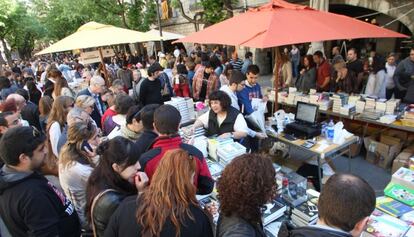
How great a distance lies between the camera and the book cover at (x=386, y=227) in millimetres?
2268

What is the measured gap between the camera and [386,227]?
2326 mm

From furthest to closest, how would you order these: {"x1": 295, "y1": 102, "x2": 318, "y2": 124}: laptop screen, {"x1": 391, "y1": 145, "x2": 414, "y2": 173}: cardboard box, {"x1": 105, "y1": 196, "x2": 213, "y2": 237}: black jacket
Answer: {"x1": 391, "y1": 145, "x2": 414, "y2": 173}: cardboard box < {"x1": 295, "y1": 102, "x2": 318, "y2": 124}: laptop screen < {"x1": 105, "y1": 196, "x2": 213, "y2": 237}: black jacket

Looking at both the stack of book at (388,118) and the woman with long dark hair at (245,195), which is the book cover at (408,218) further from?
the stack of book at (388,118)

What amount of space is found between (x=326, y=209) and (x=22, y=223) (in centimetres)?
204

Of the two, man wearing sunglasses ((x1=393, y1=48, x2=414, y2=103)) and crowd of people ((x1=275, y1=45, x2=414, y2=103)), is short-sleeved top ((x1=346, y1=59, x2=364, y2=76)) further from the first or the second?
man wearing sunglasses ((x1=393, y1=48, x2=414, y2=103))

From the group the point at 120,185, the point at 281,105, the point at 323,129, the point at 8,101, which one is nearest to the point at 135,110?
the point at 120,185

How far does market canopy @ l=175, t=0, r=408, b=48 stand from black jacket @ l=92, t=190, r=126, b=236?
2.24 metres

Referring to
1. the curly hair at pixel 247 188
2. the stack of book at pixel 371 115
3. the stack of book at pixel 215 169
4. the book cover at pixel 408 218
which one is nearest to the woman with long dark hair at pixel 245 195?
the curly hair at pixel 247 188

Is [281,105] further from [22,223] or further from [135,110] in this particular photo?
[22,223]

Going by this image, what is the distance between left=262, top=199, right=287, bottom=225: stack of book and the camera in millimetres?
2458

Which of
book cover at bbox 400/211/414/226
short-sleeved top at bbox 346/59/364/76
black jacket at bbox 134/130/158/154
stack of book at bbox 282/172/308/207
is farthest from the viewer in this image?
short-sleeved top at bbox 346/59/364/76

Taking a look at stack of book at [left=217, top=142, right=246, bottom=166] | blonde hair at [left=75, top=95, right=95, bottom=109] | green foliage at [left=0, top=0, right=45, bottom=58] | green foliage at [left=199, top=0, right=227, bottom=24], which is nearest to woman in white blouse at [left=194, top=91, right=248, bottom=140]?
stack of book at [left=217, top=142, right=246, bottom=166]

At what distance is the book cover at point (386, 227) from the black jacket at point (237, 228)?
1.18 meters

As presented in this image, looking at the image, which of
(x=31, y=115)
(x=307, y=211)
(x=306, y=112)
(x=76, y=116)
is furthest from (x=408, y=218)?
(x=31, y=115)
